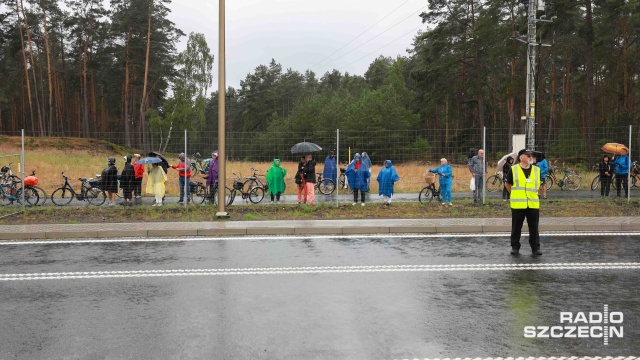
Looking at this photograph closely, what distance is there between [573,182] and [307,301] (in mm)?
21521

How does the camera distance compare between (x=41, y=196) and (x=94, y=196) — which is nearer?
(x=41, y=196)

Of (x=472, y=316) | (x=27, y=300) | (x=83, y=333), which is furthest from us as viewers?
(x=27, y=300)

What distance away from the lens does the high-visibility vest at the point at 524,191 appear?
993 cm

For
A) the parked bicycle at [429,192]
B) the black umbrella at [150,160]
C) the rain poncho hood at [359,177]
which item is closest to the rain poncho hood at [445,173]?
the parked bicycle at [429,192]

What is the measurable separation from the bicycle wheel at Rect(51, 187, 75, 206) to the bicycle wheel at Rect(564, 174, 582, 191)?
19.7 m

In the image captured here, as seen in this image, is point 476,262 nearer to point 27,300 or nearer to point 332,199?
point 27,300

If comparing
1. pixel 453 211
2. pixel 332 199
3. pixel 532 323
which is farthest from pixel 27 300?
pixel 332 199

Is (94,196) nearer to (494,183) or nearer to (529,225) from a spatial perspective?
(529,225)

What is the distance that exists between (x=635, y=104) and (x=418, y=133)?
3631 centimetres

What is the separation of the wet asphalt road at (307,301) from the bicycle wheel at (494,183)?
13069 millimetres

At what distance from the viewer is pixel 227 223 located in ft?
46.2

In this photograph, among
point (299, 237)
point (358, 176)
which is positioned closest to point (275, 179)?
point (358, 176)

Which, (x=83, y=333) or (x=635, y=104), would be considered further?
(x=635, y=104)

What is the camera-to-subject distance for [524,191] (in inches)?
391
